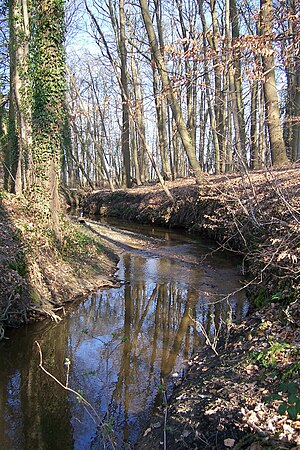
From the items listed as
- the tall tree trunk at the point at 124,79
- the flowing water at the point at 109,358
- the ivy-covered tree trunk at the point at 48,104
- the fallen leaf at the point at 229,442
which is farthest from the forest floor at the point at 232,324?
the tall tree trunk at the point at 124,79

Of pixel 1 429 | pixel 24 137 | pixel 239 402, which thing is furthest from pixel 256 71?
pixel 24 137

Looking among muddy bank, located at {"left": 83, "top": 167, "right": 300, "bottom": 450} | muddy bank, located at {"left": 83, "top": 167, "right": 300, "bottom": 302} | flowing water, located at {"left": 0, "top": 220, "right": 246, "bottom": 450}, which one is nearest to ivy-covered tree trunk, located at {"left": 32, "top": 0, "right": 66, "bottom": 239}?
flowing water, located at {"left": 0, "top": 220, "right": 246, "bottom": 450}

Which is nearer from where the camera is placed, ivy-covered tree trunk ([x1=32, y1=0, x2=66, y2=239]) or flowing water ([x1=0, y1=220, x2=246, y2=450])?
flowing water ([x1=0, y1=220, x2=246, y2=450])

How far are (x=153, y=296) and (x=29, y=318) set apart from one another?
2.95 meters

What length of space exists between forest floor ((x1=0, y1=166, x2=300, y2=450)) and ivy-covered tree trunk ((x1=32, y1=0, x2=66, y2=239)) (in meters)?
0.58

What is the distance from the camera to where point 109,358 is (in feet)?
19.1

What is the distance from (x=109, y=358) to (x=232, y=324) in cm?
201

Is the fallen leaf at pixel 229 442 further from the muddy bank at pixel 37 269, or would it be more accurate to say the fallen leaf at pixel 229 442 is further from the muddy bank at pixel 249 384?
the muddy bank at pixel 37 269

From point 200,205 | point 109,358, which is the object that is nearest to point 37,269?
point 109,358

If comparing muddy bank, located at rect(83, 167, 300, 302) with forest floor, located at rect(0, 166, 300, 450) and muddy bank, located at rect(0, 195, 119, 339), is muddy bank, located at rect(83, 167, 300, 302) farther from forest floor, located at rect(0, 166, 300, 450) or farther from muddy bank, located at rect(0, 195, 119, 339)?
muddy bank, located at rect(0, 195, 119, 339)

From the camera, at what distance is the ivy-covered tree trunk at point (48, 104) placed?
9141mm

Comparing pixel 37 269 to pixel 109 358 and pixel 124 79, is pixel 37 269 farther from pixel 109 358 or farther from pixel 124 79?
pixel 124 79

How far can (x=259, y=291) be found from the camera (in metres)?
6.90

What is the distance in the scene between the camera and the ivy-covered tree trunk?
9141 millimetres
